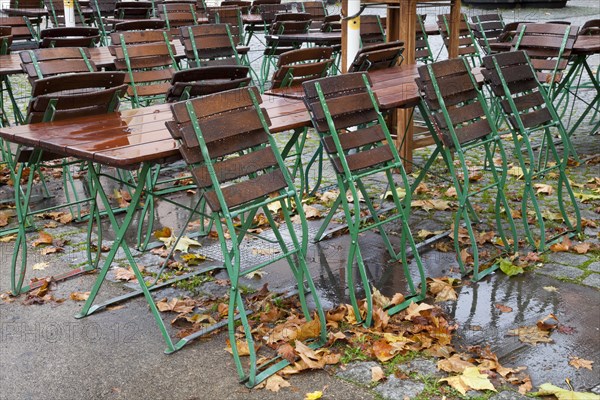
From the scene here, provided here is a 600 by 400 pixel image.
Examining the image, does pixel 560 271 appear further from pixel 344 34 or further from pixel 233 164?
pixel 344 34

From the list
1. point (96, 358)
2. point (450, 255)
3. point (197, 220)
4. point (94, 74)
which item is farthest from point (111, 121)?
point (450, 255)

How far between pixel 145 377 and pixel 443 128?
2.30 meters

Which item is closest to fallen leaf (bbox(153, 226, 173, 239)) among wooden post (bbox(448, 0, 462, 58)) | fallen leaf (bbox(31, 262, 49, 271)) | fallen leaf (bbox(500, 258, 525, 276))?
fallen leaf (bbox(31, 262, 49, 271))

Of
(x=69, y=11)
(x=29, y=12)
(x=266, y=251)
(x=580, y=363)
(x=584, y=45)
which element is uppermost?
(x=29, y=12)

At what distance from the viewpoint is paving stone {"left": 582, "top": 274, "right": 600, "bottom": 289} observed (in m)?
4.95

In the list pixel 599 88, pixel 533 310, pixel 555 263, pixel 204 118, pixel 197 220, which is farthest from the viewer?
pixel 599 88

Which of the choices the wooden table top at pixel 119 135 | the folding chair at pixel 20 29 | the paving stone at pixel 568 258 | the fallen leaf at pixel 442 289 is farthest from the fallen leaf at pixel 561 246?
the folding chair at pixel 20 29

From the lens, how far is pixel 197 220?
A: 645 centimetres

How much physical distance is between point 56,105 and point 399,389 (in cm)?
249

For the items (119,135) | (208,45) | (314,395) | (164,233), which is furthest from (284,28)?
(314,395)

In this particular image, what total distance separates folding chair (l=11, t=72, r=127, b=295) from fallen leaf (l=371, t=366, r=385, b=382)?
2.14 m

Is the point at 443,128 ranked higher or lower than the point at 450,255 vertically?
higher

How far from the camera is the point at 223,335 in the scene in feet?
14.3

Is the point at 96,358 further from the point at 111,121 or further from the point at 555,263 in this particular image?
the point at 555,263
